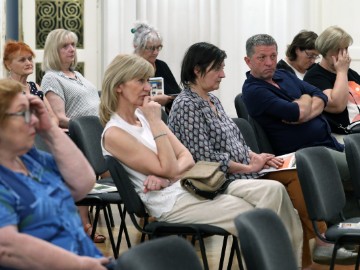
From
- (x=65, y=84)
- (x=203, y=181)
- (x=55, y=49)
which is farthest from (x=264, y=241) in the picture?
(x=55, y=49)

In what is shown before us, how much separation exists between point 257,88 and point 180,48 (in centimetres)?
342

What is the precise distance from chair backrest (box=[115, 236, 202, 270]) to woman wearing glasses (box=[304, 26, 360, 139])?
3.82 metres

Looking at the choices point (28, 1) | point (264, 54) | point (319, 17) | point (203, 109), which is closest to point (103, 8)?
point (28, 1)

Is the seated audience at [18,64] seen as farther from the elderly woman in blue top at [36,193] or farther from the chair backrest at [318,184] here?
the elderly woman in blue top at [36,193]

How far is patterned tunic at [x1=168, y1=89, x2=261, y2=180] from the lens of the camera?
4.92 m

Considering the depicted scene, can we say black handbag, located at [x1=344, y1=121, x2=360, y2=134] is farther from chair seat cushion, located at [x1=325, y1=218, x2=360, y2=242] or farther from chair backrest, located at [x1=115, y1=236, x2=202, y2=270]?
chair backrest, located at [x1=115, y1=236, x2=202, y2=270]

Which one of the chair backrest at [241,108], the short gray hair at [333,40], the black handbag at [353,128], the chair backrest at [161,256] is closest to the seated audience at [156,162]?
the black handbag at [353,128]

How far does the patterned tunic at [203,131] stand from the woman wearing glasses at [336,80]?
1.34 metres

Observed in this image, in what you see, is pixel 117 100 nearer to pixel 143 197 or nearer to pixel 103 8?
pixel 143 197

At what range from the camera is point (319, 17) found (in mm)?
9188

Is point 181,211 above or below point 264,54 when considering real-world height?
below

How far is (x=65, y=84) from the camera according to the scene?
261 inches

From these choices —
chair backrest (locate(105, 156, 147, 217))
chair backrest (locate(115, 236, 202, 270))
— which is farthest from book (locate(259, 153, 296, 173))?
chair backrest (locate(115, 236, 202, 270))

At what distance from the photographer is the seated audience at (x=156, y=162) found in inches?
175
